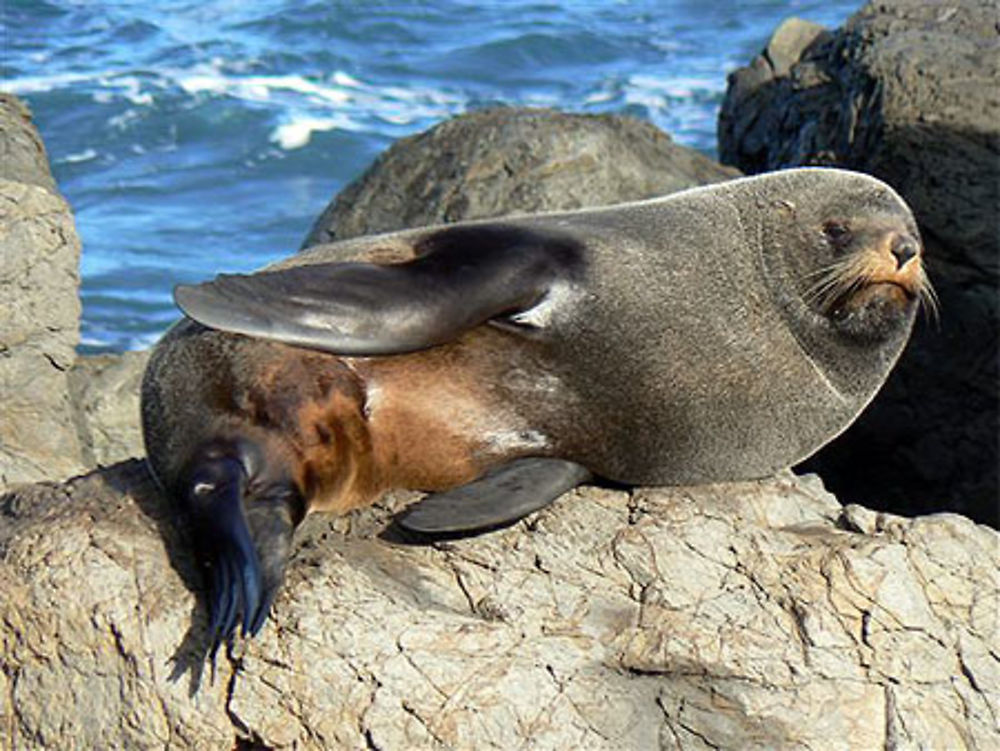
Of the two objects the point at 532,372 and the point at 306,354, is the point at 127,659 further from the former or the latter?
the point at 532,372

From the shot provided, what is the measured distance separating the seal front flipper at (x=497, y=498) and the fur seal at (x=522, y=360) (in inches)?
0.4

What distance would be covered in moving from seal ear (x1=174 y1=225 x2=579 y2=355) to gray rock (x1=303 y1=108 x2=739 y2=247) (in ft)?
9.08

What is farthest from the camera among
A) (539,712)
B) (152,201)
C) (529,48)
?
(529,48)

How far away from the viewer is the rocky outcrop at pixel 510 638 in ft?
16.5

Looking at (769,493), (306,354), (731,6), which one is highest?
(306,354)

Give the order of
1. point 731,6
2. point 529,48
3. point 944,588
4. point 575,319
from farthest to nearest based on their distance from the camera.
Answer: point 731,6
point 529,48
point 575,319
point 944,588

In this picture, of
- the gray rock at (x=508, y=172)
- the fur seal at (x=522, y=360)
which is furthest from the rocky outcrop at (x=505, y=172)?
the fur seal at (x=522, y=360)

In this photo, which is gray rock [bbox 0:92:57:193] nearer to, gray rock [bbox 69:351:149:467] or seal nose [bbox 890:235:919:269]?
gray rock [bbox 69:351:149:467]

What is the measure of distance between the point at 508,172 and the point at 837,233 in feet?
9.45

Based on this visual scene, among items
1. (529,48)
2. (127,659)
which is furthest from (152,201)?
(127,659)

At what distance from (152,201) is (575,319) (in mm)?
10787

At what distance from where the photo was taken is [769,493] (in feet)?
20.2

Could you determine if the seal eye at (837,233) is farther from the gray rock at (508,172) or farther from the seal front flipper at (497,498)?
the gray rock at (508,172)

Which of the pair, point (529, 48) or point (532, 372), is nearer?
point (532, 372)
